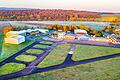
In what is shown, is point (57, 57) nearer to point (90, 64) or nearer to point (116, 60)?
point (90, 64)

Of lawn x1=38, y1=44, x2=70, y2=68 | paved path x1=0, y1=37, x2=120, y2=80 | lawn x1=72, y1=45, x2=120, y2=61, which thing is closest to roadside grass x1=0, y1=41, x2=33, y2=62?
paved path x1=0, y1=37, x2=120, y2=80

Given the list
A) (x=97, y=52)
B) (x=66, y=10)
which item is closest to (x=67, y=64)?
(x=97, y=52)

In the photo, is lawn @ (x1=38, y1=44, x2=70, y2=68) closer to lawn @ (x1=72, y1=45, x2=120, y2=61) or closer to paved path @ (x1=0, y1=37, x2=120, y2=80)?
paved path @ (x1=0, y1=37, x2=120, y2=80)

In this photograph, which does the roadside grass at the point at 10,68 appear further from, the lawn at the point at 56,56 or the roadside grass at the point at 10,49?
the roadside grass at the point at 10,49

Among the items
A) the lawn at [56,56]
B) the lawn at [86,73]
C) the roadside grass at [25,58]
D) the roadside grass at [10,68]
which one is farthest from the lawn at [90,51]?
the roadside grass at [10,68]

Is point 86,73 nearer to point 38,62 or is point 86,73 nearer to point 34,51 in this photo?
point 38,62

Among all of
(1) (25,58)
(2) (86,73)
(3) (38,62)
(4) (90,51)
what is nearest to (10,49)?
(1) (25,58)

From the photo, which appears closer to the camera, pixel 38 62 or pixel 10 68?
pixel 10 68
